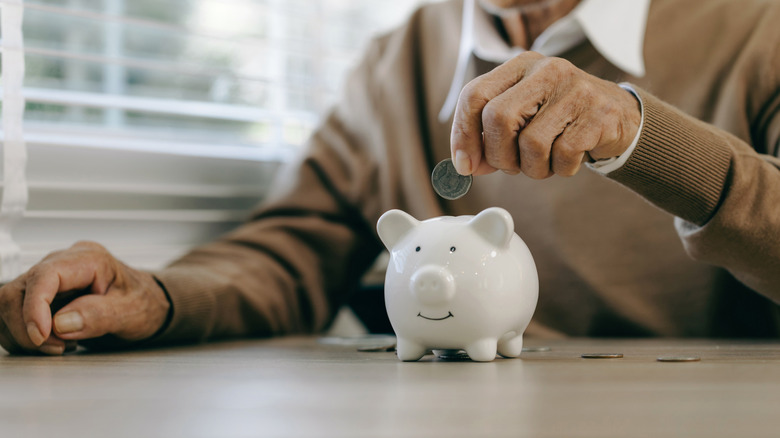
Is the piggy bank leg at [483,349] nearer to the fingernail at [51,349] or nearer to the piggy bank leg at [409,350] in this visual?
the piggy bank leg at [409,350]

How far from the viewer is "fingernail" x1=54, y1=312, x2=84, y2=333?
816 millimetres

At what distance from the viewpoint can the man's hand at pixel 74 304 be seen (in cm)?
81

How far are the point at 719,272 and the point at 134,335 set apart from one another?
966 millimetres

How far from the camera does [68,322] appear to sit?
2.70 ft

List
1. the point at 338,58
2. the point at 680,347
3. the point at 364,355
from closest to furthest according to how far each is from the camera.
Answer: the point at 364,355, the point at 680,347, the point at 338,58

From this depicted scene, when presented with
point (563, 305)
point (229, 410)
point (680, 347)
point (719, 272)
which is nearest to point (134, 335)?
point (229, 410)

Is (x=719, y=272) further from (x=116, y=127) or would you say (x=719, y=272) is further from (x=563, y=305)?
(x=116, y=127)

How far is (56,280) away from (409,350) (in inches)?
16.6

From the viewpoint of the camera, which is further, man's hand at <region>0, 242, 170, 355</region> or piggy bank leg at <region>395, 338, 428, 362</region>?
man's hand at <region>0, 242, 170, 355</region>

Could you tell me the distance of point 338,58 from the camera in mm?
1758

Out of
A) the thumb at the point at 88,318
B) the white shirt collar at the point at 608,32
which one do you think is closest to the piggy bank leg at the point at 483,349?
the thumb at the point at 88,318

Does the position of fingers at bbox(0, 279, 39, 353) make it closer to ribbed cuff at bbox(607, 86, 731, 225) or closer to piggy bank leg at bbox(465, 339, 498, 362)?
piggy bank leg at bbox(465, 339, 498, 362)

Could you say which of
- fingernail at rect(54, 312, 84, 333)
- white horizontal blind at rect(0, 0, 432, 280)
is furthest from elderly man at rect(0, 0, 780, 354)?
white horizontal blind at rect(0, 0, 432, 280)

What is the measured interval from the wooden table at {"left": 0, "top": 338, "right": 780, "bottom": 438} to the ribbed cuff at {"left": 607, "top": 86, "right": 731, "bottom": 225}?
201mm
